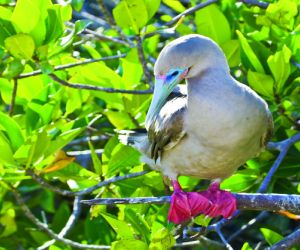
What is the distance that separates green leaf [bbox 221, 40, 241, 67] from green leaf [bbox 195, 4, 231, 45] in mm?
78

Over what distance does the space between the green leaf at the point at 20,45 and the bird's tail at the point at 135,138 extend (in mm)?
703

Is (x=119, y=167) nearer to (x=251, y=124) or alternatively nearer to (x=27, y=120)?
(x=27, y=120)

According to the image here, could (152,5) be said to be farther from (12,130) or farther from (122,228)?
(122,228)

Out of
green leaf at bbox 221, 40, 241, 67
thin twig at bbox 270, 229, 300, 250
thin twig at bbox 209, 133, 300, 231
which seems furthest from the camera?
green leaf at bbox 221, 40, 241, 67

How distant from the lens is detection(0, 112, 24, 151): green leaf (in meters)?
4.32

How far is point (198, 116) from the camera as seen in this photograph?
390cm

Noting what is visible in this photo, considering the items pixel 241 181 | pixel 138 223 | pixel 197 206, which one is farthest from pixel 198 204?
pixel 241 181

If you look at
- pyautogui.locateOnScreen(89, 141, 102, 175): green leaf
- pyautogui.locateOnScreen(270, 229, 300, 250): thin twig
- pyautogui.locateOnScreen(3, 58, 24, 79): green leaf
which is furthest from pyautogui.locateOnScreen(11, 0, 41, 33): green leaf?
pyautogui.locateOnScreen(270, 229, 300, 250): thin twig

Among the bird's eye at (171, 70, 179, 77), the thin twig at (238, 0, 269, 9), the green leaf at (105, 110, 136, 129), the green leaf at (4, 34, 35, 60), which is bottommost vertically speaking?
the green leaf at (105, 110, 136, 129)

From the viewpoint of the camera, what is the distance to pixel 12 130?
4359 millimetres

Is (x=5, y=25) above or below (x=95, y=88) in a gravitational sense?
above

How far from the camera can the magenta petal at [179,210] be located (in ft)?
13.0

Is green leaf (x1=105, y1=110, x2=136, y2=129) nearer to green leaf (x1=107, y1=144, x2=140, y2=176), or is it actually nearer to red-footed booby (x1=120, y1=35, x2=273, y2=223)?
green leaf (x1=107, y1=144, x2=140, y2=176)

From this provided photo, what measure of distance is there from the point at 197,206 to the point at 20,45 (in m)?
1.10
